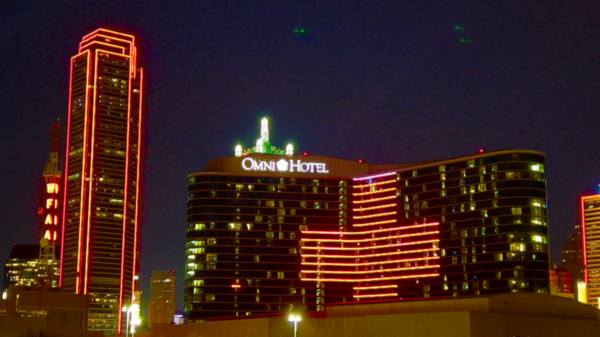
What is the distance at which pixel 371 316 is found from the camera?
139375 mm

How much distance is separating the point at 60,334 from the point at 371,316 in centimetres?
4921

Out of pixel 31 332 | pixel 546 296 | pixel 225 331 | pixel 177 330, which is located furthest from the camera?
pixel 177 330

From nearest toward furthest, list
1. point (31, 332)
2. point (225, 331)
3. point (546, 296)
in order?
point (31, 332)
point (546, 296)
point (225, 331)

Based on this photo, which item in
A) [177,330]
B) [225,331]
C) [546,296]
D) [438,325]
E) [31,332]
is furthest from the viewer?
[177,330]

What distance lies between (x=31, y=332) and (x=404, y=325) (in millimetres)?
56280

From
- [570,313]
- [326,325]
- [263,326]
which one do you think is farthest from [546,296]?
[263,326]

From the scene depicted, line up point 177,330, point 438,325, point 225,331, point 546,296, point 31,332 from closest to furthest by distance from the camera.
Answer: point 31,332, point 438,325, point 546,296, point 225,331, point 177,330

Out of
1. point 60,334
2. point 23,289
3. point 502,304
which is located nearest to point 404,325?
point 502,304

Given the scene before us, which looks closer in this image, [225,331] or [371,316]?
[371,316]

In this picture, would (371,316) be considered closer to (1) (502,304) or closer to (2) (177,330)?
(1) (502,304)

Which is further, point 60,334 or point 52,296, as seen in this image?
point 52,296

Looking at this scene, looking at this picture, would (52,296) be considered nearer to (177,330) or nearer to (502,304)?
(177,330)

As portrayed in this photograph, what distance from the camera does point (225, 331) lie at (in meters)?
160

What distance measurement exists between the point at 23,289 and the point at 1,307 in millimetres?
4461
